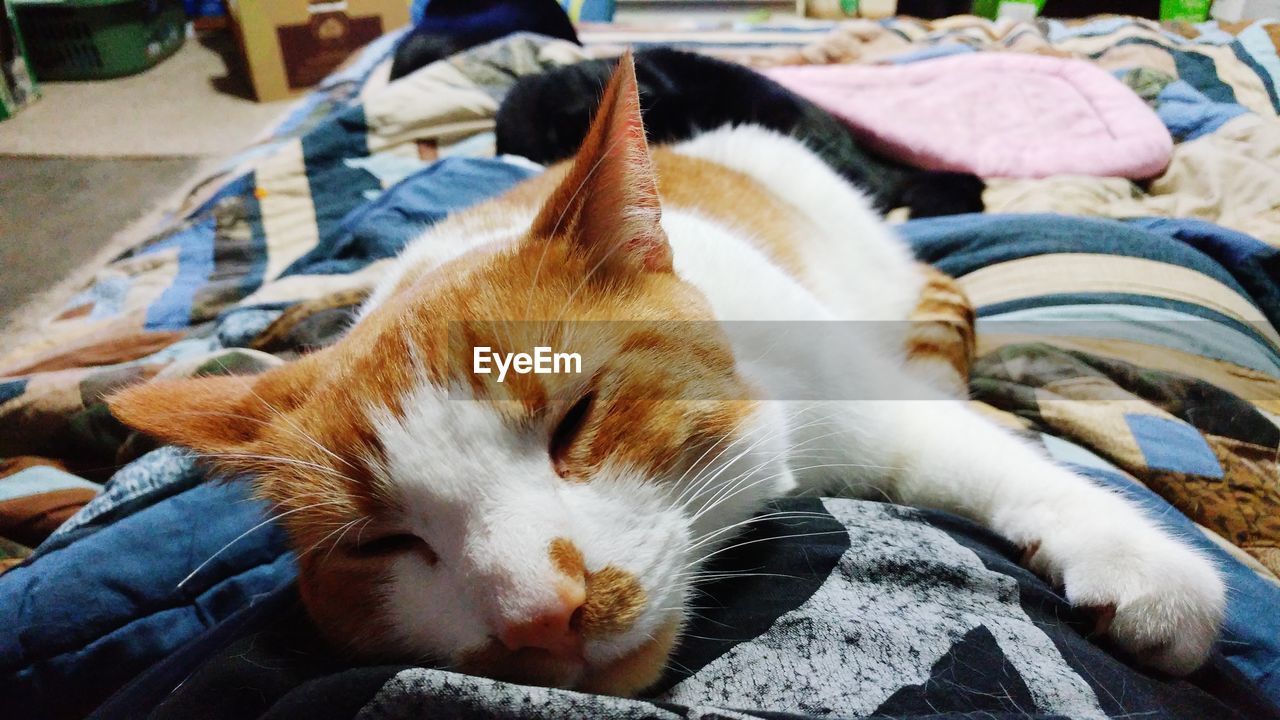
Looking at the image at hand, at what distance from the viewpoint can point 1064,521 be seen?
27.9 inches

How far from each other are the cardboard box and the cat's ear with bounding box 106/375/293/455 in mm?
2825

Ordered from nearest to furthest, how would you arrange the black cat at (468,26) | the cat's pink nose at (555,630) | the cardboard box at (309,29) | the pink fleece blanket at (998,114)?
the cat's pink nose at (555,630), the pink fleece blanket at (998,114), the black cat at (468,26), the cardboard box at (309,29)

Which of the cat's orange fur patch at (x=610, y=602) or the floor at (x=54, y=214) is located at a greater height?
the floor at (x=54, y=214)

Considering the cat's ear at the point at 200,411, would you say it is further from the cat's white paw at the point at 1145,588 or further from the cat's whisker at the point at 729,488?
the cat's white paw at the point at 1145,588

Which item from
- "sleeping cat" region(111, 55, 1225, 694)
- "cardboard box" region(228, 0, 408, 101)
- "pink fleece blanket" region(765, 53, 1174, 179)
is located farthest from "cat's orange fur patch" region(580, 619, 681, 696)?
"cardboard box" region(228, 0, 408, 101)

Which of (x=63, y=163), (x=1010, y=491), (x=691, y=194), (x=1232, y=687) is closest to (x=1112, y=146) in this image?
(x=691, y=194)

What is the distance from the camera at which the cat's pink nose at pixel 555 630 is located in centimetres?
49

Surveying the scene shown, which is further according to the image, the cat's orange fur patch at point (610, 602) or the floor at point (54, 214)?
the floor at point (54, 214)

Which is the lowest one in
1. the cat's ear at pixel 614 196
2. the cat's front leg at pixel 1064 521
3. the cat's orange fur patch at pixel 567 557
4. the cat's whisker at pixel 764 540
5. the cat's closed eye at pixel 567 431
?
the cat's front leg at pixel 1064 521

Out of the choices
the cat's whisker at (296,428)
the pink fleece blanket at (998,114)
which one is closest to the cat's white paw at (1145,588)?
the cat's whisker at (296,428)

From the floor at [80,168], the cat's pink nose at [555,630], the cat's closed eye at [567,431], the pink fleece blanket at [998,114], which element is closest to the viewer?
the cat's pink nose at [555,630]

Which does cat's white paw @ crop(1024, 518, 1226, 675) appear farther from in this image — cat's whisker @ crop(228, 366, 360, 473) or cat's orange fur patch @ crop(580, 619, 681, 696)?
cat's whisker @ crop(228, 366, 360, 473)

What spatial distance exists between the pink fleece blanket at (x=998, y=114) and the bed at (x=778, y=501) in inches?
3.7

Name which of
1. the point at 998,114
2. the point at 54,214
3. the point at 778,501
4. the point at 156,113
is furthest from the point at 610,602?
the point at 998,114
